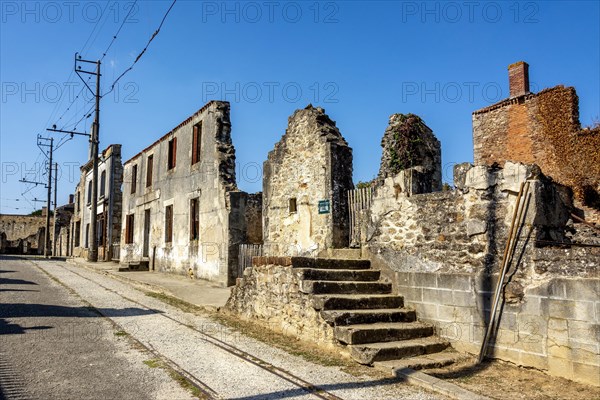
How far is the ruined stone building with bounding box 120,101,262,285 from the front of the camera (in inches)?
564

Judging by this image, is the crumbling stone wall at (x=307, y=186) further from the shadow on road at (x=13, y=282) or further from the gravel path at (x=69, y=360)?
the shadow on road at (x=13, y=282)

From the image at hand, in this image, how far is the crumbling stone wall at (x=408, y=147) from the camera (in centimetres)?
1214

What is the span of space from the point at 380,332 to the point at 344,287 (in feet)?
3.96

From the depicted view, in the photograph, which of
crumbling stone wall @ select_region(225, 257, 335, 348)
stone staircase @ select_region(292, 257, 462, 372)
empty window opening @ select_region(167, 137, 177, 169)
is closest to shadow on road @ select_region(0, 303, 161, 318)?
crumbling stone wall @ select_region(225, 257, 335, 348)

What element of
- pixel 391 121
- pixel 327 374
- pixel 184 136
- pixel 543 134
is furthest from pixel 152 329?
pixel 543 134

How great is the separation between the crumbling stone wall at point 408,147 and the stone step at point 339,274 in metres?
4.17

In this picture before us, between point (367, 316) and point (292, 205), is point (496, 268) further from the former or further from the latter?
point (292, 205)

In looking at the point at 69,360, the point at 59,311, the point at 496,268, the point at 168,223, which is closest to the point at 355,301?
the point at 496,268

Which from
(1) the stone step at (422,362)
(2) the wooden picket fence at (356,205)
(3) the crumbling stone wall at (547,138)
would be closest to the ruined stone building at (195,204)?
(2) the wooden picket fence at (356,205)

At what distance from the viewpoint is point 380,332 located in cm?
665

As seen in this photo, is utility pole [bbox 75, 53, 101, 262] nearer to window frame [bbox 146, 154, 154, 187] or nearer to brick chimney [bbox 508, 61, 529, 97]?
window frame [bbox 146, 154, 154, 187]

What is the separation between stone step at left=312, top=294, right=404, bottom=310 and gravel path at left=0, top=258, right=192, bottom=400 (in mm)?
2521

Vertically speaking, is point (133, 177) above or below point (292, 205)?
above

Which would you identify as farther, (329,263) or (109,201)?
(109,201)
